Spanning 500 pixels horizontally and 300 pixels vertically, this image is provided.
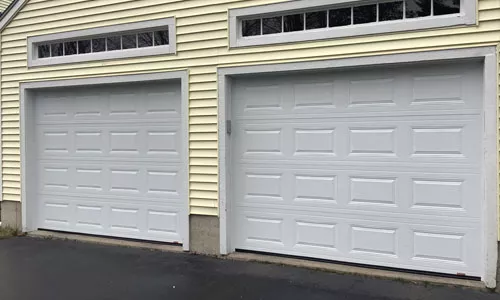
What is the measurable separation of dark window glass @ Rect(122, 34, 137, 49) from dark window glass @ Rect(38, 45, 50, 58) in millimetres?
1625

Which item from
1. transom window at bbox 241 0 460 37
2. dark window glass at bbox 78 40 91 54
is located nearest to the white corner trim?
dark window glass at bbox 78 40 91 54

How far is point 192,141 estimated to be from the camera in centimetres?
629

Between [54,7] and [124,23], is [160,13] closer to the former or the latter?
[124,23]

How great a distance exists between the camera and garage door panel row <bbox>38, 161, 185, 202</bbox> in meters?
6.69

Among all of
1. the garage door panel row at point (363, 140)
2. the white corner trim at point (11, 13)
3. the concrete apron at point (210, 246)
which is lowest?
the concrete apron at point (210, 246)

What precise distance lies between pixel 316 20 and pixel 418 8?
1165mm

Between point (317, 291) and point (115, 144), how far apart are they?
389cm

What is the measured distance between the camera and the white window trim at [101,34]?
6.41m

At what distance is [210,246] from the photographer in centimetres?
619

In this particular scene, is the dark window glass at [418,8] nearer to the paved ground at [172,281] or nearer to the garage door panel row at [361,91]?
the garage door panel row at [361,91]

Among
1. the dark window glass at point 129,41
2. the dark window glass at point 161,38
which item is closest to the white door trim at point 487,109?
the dark window glass at point 161,38

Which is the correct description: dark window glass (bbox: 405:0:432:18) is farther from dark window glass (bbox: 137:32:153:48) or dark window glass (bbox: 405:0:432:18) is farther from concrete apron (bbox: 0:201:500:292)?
dark window glass (bbox: 137:32:153:48)


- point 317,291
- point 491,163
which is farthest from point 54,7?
point 491,163

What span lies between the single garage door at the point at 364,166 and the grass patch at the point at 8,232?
13.2 feet
